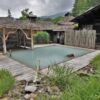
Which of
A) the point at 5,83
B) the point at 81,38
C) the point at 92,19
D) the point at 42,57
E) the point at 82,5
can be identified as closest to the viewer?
the point at 5,83

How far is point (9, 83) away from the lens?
541 centimetres

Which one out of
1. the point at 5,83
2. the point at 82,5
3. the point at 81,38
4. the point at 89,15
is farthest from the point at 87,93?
the point at 82,5

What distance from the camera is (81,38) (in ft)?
51.2

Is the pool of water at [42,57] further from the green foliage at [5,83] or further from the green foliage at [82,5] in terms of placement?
the green foliage at [82,5]

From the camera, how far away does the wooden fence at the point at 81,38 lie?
1468 centimetres

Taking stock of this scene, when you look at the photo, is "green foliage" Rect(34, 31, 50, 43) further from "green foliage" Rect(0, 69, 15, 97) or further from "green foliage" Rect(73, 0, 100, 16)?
"green foliage" Rect(73, 0, 100, 16)

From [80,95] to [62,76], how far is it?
1836mm

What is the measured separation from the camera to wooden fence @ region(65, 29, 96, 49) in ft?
48.2

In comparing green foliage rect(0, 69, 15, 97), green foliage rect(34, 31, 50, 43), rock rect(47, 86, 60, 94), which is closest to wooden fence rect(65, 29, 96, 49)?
green foliage rect(34, 31, 50, 43)

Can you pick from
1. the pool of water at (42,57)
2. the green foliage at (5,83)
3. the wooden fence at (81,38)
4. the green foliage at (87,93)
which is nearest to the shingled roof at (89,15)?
the wooden fence at (81,38)

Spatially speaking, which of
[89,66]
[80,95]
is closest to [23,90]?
[80,95]

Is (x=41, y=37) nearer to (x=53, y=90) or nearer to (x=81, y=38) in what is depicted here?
(x=81, y=38)

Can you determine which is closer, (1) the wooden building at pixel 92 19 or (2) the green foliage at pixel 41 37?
(1) the wooden building at pixel 92 19

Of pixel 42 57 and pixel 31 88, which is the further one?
pixel 42 57
